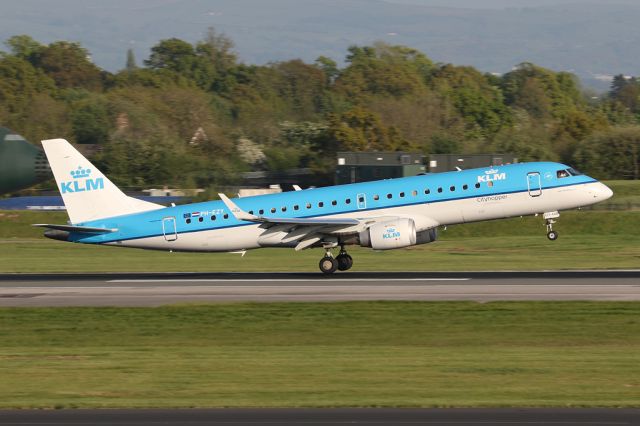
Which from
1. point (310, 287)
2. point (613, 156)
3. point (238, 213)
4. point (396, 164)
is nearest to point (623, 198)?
point (396, 164)

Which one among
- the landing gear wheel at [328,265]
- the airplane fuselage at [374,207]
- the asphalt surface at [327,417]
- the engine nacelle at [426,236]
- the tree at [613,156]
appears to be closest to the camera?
the asphalt surface at [327,417]

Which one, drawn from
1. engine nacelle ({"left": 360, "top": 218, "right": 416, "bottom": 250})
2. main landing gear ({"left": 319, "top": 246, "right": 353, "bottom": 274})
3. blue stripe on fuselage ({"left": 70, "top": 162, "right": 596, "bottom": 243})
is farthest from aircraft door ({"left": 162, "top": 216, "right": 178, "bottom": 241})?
engine nacelle ({"left": 360, "top": 218, "right": 416, "bottom": 250})

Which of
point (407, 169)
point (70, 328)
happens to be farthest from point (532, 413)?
point (407, 169)

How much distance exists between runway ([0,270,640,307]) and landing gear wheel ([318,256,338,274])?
312mm

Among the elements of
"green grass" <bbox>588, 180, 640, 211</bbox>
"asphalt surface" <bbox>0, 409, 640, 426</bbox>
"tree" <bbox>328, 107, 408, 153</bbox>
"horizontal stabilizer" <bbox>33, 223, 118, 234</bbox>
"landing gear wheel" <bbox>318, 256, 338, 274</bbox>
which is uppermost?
"tree" <bbox>328, 107, 408, 153</bbox>

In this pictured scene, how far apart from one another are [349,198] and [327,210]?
994 millimetres

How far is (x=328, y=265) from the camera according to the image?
43594 mm

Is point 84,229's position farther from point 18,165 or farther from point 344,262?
point 18,165

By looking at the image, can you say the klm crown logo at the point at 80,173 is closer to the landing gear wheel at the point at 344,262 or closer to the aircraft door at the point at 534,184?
the landing gear wheel at the point at 344,262

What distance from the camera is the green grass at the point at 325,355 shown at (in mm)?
20734

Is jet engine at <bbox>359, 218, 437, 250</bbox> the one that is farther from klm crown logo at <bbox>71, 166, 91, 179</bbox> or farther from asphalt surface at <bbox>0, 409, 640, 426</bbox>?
asphalt surface at <bbox>0, 409, 640, 426</bbox>

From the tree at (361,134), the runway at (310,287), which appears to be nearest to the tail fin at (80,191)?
the runway at (310,287)

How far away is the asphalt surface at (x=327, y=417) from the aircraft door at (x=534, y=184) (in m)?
24.2

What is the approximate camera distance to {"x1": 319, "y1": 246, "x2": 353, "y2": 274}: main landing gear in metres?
43.6
